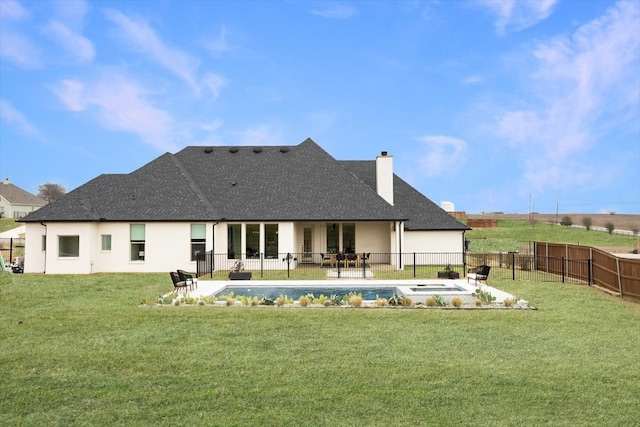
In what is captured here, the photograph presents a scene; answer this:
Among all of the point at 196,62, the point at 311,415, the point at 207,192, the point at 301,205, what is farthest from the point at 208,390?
the point at 196,62

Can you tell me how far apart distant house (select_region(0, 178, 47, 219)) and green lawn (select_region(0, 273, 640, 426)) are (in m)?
79.7

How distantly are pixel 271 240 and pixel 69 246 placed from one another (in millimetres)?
10737

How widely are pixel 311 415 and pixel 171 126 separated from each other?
29812mm

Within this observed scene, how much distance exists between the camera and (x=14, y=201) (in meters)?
79.6

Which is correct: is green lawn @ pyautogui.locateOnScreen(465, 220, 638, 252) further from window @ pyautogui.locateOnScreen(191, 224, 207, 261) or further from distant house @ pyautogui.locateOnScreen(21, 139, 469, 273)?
window @ pyautogui.locateOnScreen(191, 224, 207, 261)

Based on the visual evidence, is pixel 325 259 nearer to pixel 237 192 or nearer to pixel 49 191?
pixel 237 192

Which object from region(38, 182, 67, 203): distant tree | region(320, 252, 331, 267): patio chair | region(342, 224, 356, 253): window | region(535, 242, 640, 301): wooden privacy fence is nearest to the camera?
region(535, 242, 640, 301): wooden privacy fence

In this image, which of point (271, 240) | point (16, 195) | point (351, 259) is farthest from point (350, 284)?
point (16, 195)

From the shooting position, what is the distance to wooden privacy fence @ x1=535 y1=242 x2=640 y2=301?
50.8 feet

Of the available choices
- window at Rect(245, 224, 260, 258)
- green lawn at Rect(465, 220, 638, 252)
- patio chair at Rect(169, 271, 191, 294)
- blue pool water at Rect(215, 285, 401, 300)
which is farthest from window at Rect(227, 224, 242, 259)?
green lawn at Rect(465, 220, 638, 252)

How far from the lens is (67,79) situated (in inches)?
953

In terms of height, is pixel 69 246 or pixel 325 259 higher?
pixel 69 246

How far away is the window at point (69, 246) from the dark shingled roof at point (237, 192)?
4.16 feet

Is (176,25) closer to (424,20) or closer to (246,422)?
(424,20)
